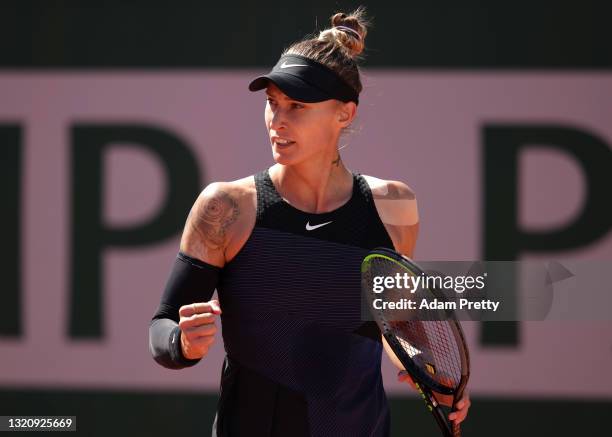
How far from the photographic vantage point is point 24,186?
181 inches

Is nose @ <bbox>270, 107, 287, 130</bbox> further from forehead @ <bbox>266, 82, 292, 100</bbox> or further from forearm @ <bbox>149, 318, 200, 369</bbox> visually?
forearm @ <bbox>149, 318, 200, 369</bbox>

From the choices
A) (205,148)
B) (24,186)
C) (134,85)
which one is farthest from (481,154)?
(24,186)

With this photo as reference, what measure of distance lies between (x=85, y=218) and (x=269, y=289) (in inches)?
98.2

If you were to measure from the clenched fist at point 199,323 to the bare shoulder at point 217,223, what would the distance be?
28 cm

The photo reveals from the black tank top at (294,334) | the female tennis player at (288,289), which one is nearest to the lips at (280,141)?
the female tennis player at (288,289)

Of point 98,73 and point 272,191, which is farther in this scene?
point 98,73

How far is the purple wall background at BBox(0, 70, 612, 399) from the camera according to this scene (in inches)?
175

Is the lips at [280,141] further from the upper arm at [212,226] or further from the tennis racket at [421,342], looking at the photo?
the tennis racket at [421,342]

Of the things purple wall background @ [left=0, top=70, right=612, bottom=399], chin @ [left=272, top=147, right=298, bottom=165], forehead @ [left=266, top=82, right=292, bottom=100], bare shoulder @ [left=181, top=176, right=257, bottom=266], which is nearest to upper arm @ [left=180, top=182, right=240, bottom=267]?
bare shoulder @ [left=181, top=176, right=257, bottom=266]

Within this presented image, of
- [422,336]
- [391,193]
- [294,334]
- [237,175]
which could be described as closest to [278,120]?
[391,193]

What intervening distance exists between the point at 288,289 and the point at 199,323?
1.15 ft

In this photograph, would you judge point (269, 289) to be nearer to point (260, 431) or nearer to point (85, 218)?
point (260, 431)

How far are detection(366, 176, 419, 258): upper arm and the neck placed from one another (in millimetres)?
75

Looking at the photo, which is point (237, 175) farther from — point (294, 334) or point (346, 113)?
point (294, 334)
